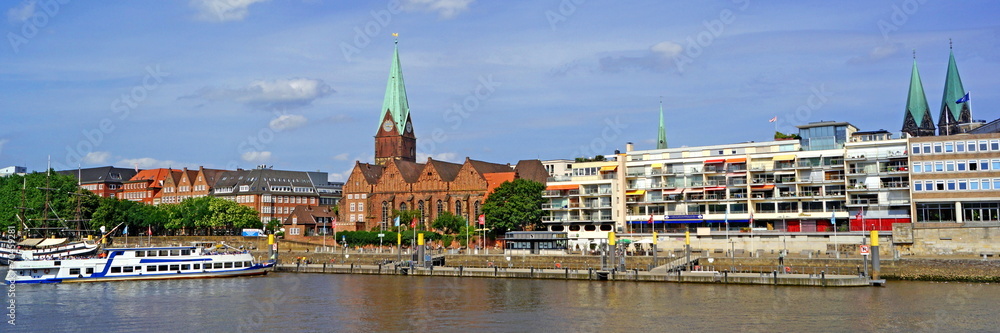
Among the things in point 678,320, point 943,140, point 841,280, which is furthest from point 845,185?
point 678,320

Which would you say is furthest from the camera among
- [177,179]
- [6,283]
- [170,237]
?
[177,179]

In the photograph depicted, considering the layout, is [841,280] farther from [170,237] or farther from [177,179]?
[177,179]

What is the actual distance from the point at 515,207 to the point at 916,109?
80.7 metres

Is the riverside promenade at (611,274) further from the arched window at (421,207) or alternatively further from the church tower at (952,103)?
the church tower at (952,103)

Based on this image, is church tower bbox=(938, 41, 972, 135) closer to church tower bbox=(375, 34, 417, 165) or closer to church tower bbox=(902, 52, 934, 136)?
church tower bbox=(902, 52, 934, 136)

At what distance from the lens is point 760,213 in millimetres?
105250

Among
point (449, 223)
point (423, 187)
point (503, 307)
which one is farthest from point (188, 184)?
point (503, 307)

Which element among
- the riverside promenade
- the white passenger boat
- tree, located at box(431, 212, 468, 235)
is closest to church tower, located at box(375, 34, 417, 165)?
tree, located at box(431, 212, 468, 235)

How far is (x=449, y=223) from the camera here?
134 m

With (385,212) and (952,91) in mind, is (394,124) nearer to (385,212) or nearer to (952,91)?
(385,212)

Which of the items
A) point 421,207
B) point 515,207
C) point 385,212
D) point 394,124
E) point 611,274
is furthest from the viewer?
point 394,124

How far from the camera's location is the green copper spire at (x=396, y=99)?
179000mm

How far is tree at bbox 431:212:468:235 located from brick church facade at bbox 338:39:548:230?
1451 millimetres

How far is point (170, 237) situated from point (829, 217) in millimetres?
100437
